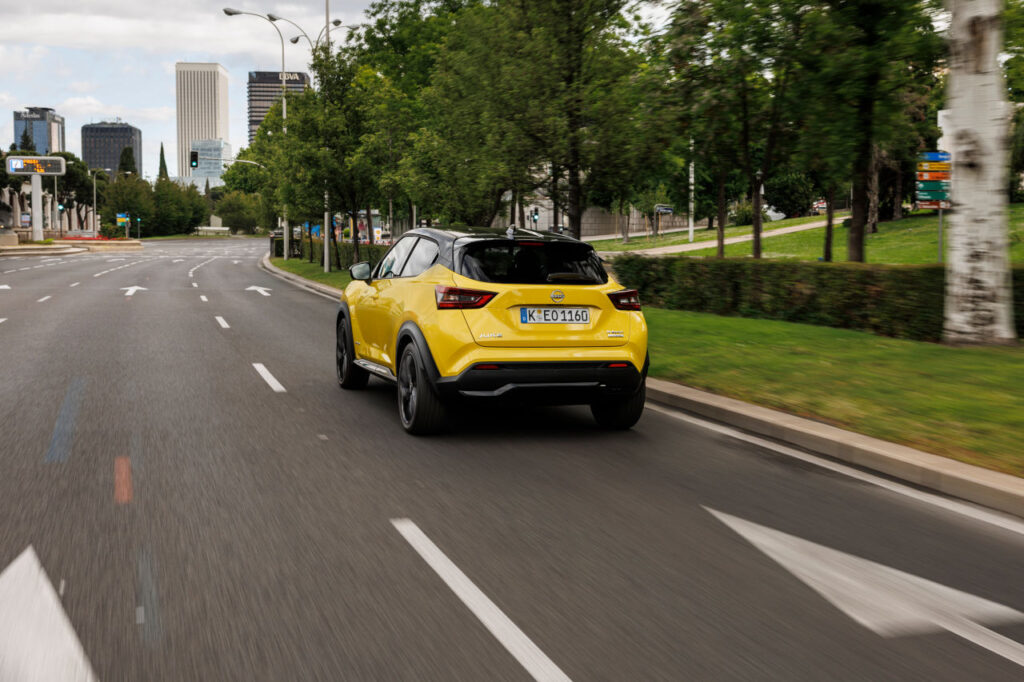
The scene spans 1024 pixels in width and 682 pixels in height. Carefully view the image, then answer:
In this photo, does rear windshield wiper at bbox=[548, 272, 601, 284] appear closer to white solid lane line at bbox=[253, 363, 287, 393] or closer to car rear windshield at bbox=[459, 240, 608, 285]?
car rear windshield at bbox=[459, 240, 608, 285]

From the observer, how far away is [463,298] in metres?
6.99

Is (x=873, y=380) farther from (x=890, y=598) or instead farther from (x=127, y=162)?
(x=127, y=162)

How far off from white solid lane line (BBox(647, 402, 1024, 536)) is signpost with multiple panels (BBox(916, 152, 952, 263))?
1559 cm

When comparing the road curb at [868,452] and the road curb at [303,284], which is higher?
the road curb at [303,284]

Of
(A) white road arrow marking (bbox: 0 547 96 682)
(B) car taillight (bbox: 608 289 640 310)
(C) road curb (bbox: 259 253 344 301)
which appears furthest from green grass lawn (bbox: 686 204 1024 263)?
(A) white road arrow marking (bbox: 0 547 96 682)

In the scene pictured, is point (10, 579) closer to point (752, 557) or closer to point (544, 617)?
point (544, 617)

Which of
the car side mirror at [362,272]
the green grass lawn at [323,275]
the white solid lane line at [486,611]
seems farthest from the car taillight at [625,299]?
the green grass lawn at [323,275]

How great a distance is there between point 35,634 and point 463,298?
158 inches

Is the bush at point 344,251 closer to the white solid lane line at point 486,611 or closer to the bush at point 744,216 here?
the white solid lane line at point 486,611

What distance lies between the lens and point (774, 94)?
18.7 meters

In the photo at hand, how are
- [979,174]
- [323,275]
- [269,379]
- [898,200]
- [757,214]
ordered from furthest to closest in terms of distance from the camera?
[898,200], [323,275], [757,214], [979,174], [269,379]

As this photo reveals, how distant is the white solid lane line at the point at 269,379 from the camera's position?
9.73 meters

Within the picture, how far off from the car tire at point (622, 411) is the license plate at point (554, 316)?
2.49 feet

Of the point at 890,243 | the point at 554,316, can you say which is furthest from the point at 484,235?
the point at 890,243
